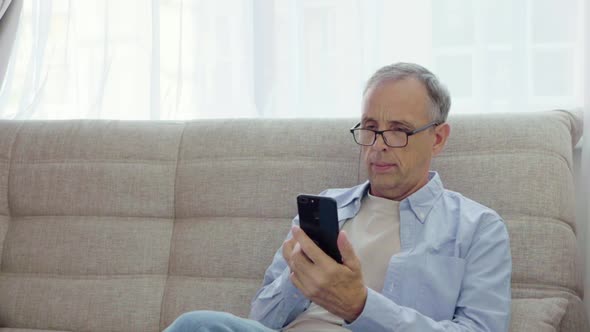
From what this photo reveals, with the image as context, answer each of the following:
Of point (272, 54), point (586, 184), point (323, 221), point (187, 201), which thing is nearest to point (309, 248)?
point (323, 221)

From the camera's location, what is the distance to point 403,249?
1.81 meters

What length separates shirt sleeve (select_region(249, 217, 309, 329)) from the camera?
5.92 feet

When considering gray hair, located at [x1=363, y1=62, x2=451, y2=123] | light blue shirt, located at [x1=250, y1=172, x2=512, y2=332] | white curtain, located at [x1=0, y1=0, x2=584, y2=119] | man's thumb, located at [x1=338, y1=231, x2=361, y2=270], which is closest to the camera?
man's thumb, located at [x1=338, y1=231, x2=361, y2=270]

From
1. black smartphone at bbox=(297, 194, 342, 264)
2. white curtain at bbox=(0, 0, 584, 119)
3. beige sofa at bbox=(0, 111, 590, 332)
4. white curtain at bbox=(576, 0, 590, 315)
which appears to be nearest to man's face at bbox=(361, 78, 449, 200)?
beige sofa at bbox=(0, 111, 590, 332)

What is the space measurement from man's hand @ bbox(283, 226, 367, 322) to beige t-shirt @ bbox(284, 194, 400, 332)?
7.2 inches

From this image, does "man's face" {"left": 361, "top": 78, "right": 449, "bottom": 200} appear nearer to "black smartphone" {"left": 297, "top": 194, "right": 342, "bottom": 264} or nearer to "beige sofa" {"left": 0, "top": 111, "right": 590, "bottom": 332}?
"beige sofa" {"left": 0, "top": 111, "right": 590, "bottom": 332}

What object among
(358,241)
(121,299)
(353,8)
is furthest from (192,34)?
(358,241)

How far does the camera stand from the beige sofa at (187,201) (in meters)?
2.00

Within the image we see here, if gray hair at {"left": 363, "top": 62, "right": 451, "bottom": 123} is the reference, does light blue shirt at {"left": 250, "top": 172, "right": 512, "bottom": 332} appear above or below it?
below

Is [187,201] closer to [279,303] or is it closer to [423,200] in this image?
[279,303]

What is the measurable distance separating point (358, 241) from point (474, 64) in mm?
840

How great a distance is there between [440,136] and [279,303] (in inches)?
22.2

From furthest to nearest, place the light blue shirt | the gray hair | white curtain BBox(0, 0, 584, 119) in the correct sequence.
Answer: white curtain BBox(0, 0, 584, 119), the gray hair, the light blue shirt

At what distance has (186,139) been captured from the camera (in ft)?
7.82
